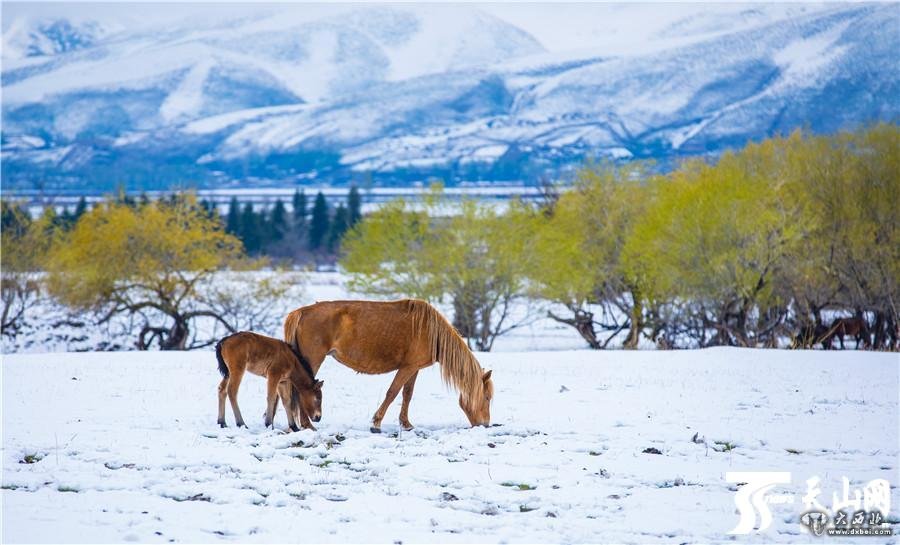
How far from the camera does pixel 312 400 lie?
37.2ft

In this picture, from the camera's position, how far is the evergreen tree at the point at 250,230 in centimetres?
9017

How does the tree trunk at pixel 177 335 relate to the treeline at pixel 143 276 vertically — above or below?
below

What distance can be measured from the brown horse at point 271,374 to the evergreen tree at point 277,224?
84.5 meters

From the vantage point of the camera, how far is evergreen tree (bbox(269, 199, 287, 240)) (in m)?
95.6

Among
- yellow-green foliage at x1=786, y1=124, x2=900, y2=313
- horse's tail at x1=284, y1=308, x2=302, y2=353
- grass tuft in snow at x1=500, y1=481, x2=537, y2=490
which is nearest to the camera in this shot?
grass tuft in snow at x1=500, y1=481, x2=537, y2=490

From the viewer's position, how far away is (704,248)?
31.7 meters

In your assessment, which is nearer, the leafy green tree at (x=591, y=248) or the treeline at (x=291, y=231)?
the leafy green tree at (x=591, y=248)

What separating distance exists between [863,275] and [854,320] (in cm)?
163

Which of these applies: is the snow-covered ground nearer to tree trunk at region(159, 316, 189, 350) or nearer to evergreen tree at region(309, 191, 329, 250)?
tree trunk at region(159, 316, 189, 350)

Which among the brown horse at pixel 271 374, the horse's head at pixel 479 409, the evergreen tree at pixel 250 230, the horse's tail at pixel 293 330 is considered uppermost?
the evergreen tree at pixel 250 230

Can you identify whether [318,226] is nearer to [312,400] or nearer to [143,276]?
[143,276]

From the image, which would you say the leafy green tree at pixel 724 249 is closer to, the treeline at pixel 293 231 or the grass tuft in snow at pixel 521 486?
the grass tuft in snow at pixel 521 486

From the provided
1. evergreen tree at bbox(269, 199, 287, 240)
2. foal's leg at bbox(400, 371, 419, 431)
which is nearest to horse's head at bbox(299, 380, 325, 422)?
foal's leg at bbox(400, 371, 419, 431)

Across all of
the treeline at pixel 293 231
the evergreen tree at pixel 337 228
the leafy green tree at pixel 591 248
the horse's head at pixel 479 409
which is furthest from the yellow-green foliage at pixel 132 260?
the evergreen tree at pixel 337 228
